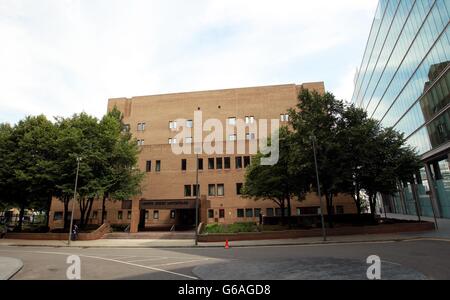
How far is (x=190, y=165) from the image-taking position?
4631cm

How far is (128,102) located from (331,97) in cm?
4409

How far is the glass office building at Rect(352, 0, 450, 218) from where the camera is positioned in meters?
30.8

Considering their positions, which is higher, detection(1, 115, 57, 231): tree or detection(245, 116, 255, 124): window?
detection(245, 116, 255, 124): window

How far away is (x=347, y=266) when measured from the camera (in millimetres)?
11008

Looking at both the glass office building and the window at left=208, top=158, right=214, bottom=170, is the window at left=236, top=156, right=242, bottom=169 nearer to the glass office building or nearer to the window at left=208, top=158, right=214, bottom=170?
the window at left=208, top=158, right=214, bottom=170

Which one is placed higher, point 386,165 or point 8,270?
point 386,165

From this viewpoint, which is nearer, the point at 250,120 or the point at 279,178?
the point at 279,178

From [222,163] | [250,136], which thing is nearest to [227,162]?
[222,163]

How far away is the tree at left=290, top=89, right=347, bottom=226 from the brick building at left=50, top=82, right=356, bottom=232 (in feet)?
54.9

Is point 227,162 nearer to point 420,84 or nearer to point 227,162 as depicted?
point 227,162

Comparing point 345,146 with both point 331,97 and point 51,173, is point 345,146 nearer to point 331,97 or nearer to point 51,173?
point 331,97

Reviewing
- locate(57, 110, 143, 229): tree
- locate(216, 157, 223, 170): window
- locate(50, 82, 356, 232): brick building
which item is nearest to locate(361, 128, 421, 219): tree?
locate(50, 82, 356, 232): brick building

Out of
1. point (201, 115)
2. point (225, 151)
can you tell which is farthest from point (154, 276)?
point (201, 115)

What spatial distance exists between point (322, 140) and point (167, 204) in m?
22.2
